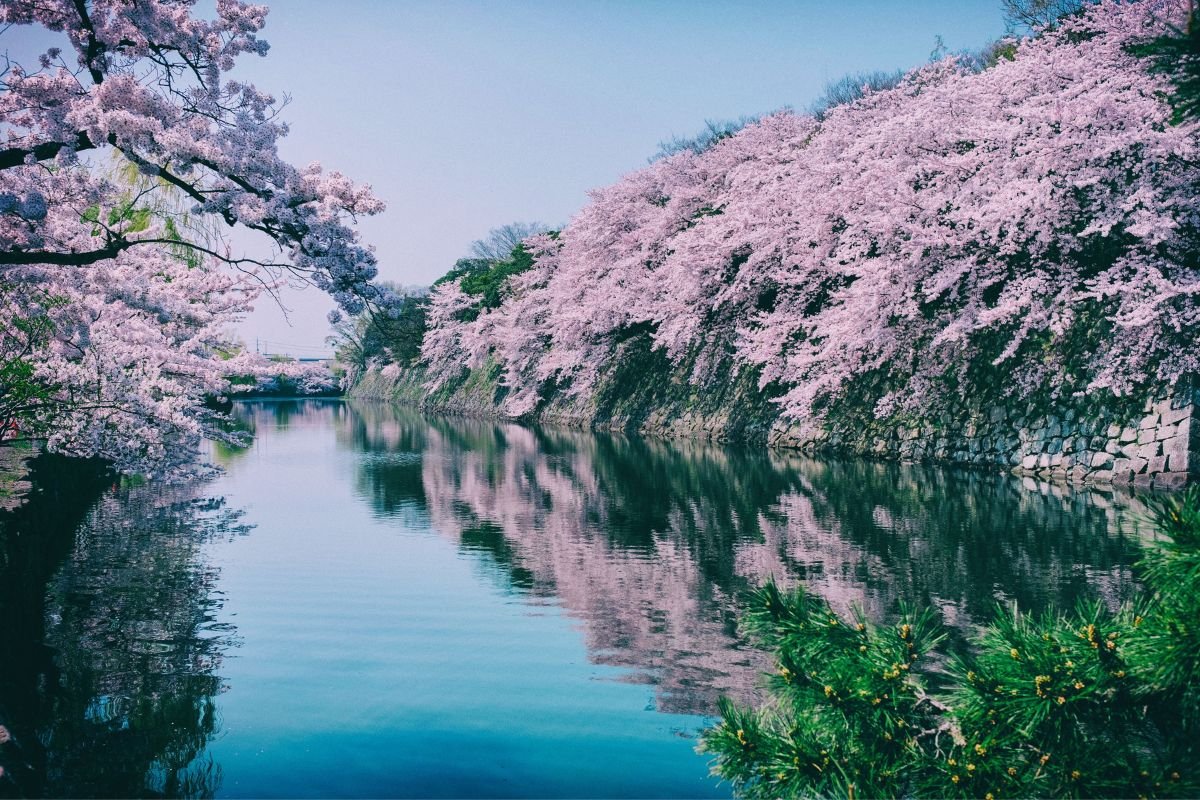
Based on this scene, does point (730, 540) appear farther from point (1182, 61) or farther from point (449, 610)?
point (1182, 61)

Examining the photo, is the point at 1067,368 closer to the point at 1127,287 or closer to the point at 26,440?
the point at 1127,287

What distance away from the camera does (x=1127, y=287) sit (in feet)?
50.5

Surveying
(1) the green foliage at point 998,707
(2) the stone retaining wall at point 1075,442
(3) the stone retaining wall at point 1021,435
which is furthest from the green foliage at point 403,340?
(1) the green foliage at point 998,707

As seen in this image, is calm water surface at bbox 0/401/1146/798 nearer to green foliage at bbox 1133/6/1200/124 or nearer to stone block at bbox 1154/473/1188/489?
stone block at bbox 1154/473/1188/489

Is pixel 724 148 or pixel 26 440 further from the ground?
pixel 724 148

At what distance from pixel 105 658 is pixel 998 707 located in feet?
21.1

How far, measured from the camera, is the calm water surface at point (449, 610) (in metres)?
5.25

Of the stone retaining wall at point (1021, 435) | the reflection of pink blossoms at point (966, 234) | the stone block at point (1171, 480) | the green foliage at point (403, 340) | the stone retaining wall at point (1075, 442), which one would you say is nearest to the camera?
the stone block at point (1171, 480)

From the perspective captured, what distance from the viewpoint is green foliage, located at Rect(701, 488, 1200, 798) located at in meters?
2.69

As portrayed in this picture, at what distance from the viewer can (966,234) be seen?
56.8 feet

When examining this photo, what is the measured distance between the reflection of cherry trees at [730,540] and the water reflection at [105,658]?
2.98 meters

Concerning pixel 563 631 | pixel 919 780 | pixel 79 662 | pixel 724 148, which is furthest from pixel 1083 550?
pixel 724 148

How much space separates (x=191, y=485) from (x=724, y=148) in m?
20.9

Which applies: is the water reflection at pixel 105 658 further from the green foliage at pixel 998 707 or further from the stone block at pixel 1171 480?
the stone block at pixel 1171 480
